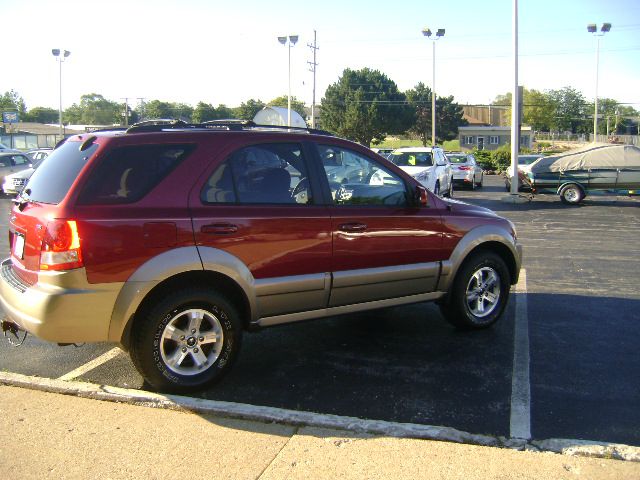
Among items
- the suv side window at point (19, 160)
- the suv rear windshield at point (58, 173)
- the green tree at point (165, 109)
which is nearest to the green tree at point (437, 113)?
the green tree at point (165, 109)

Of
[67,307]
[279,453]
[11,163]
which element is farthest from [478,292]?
[11,163]

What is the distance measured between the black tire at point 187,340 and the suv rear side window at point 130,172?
2.55 feet

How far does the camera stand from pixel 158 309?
13.6ft

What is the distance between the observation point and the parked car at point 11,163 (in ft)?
74.6

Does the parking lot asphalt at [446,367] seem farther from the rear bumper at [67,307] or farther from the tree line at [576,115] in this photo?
the tree line at [576,115]

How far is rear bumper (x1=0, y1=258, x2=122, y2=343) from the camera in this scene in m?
3.90

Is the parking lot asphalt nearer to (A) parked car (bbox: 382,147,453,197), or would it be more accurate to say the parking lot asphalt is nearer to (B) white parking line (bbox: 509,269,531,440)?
(B) white parking line (bbox: 509,269,531,440)

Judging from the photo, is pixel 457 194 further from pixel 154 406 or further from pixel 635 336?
pixel 154 406

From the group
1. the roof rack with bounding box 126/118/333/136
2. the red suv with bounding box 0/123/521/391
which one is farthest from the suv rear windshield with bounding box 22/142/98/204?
the roof rack with bounding box 126/118/333/136

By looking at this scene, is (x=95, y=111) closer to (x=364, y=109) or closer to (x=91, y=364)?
(x=364, y=109)

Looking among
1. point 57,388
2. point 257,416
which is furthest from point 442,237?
point 57,388

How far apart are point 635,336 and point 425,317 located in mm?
1983

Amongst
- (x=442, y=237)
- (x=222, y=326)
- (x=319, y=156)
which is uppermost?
(x=319, y=156)

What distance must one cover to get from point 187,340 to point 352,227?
157 cm
